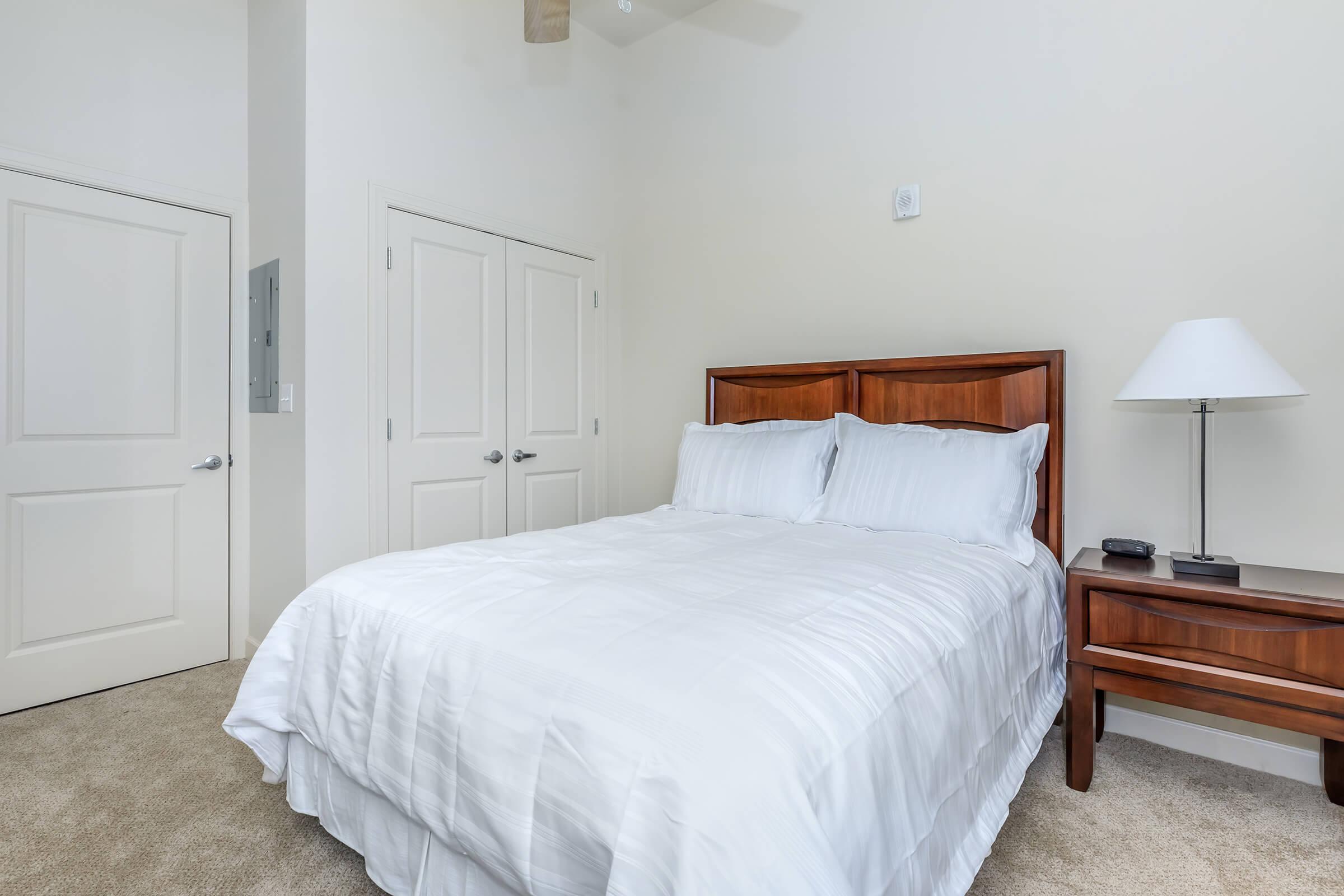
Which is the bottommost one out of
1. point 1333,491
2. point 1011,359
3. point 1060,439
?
point 1333,491

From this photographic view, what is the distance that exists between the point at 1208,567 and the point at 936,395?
1075 millimetres

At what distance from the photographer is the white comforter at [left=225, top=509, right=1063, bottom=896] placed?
0.88 meters

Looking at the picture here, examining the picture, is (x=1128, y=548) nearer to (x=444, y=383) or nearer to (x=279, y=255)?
(x=444, y=383)

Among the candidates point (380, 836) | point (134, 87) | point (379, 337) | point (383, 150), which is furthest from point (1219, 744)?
point (134, 87)

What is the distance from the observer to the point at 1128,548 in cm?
210

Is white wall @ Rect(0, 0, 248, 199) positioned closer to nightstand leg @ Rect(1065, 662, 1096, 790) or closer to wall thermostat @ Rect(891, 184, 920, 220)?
wall thermostat @ Rect(891, 184, 920, 220)

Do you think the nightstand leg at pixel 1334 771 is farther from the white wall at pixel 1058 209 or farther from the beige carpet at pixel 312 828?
the white wall at pixel 1058 209

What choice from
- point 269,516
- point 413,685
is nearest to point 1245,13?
point 413,685

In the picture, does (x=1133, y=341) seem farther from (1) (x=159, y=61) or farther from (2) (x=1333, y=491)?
(1) (x=159, y=61)

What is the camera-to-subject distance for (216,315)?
303 centimetres

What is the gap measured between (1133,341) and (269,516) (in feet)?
11.5

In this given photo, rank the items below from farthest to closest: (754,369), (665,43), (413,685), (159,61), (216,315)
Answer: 1. (665,43)
2. (754,369)
3. (216,315)
4. (159,61)
5. (413,685)

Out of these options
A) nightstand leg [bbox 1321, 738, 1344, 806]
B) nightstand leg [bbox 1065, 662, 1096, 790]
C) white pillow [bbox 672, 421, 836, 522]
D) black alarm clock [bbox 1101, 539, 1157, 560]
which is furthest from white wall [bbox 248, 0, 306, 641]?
nightstand leg [bbox 1321, 738, 1344, 806]

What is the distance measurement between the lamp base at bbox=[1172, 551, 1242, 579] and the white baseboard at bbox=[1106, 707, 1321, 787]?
616 millimetres
